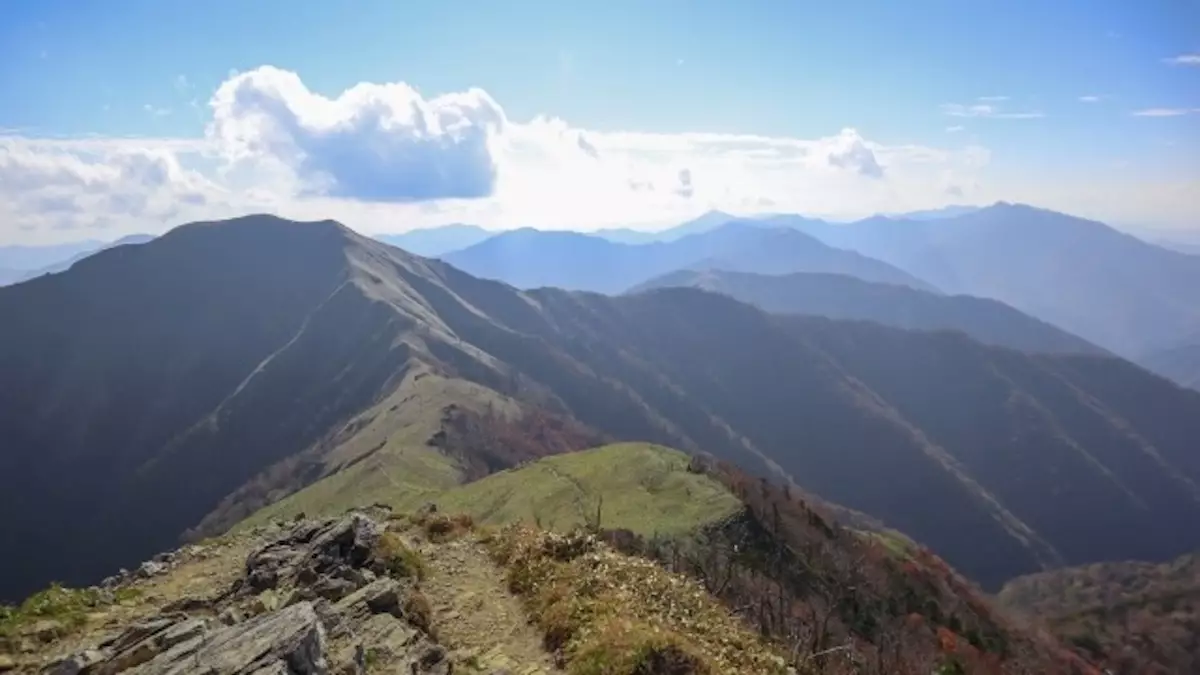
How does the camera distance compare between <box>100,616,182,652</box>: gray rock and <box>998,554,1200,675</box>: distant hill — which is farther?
<box>998,554,1200,675</box>: distant hill

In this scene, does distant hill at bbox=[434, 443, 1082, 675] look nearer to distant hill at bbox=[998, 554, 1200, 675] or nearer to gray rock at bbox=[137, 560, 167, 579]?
gray rock at bbox=[137, 560, 167, 579]

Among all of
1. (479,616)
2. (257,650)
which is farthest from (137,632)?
(479,616)

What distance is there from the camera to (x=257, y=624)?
17781 mm

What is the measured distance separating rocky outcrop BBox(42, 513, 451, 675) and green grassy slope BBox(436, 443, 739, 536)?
43301 mm

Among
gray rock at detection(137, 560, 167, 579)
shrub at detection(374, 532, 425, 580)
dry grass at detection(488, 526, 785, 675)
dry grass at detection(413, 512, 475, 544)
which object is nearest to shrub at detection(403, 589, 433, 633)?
dry grass at detection(488, 526, 785, 675)

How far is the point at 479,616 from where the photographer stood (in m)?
21.9

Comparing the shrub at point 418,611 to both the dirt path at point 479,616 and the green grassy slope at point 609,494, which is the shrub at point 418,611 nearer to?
the dirt path at point 479,616

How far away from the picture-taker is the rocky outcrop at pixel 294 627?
16438 millimetres

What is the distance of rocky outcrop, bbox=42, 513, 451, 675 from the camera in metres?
16.4

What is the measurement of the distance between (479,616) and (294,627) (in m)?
6.09

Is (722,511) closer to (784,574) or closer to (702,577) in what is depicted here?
(784,574)

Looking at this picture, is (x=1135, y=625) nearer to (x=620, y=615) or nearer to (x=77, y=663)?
(x=620, y=615)

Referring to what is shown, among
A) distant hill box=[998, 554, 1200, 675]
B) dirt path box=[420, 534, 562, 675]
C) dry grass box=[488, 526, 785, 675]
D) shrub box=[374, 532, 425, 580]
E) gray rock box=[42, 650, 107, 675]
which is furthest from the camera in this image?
distant hill box=[998, 554, 1200, 675]

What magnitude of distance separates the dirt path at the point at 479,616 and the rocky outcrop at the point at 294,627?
37.4 inches
